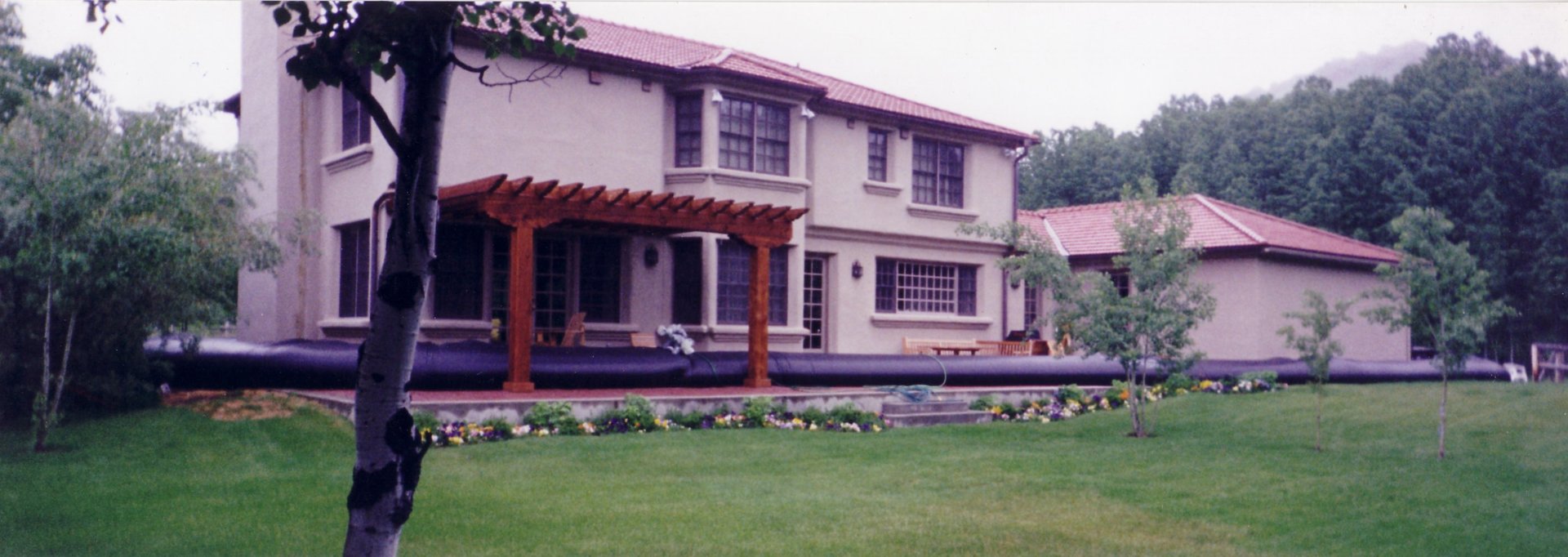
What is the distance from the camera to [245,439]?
37.2 feet

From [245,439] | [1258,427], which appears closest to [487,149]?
[245,439]

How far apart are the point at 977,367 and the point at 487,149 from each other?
27.7 ft

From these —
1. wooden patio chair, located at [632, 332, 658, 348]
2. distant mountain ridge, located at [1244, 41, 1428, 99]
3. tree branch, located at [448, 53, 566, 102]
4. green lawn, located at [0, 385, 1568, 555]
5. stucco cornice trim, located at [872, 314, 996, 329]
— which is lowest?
green lawn, located at [0, 385, 1568, 555]

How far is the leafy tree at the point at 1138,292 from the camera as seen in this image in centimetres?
1357

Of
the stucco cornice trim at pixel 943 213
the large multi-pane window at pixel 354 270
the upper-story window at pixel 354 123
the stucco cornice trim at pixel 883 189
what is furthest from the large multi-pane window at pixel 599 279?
the stucco cornice trim at pixel 943 213

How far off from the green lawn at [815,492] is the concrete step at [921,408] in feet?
5.49

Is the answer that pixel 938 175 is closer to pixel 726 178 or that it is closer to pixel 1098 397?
pixel 726 178

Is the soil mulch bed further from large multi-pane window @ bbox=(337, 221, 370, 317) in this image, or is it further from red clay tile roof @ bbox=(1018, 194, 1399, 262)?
red clay tile roof @ bbox=(1018, 194, 1399, 262)

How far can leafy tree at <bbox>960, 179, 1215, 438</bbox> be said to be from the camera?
13.6m

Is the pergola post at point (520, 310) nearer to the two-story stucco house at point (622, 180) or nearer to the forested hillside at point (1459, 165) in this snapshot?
the two-story stucco house at point (622, 180)

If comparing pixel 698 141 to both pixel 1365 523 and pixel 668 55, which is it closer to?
pixel 668 55

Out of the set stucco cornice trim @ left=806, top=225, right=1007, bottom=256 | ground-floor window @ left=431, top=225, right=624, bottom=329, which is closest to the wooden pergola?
ground-floor window @ left=431, top=225, right=624, bottom=329

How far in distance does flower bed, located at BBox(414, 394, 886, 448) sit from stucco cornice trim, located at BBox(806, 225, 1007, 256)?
5987mm

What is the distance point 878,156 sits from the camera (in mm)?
21906
